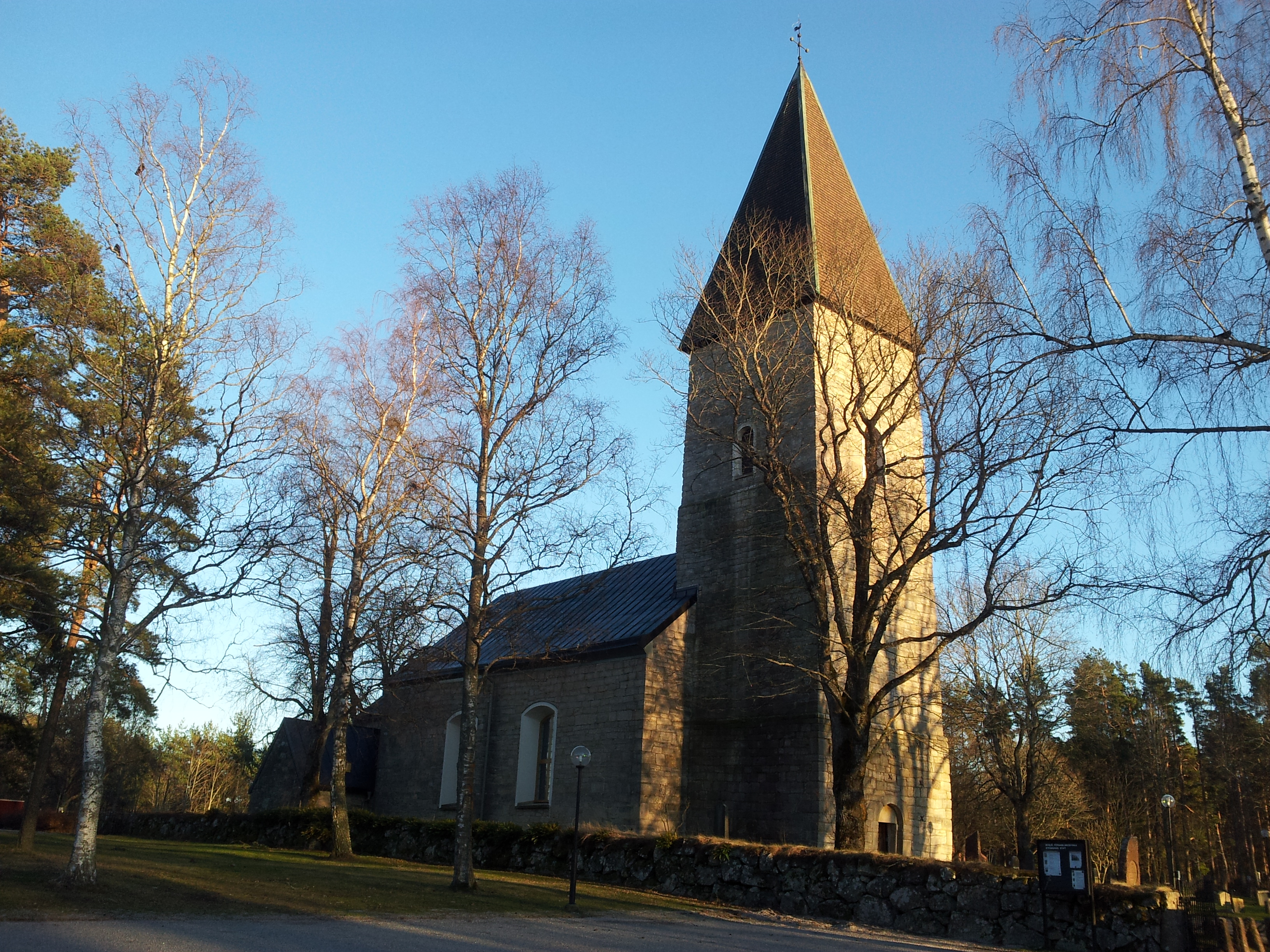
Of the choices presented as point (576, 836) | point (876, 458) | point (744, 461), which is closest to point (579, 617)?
point (744, 461)

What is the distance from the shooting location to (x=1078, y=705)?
29891mm

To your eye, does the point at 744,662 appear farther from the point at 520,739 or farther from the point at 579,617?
the point at 520,739

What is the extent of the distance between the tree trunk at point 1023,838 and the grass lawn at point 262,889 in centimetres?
1543

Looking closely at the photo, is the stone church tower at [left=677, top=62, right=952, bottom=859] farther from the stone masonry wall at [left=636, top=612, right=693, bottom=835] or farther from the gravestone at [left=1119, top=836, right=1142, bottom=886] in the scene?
the gravestone at [left=1119, top=836, right=1142, bottom=886]

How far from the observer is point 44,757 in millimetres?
15891

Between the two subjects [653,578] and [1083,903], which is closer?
[1083,903]

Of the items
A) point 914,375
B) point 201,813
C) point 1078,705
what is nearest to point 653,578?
point 914,375

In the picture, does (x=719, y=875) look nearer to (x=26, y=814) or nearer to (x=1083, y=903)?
(x=1083, y=903)

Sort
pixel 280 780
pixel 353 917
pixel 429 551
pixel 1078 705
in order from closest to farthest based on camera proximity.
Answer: pixel 353 917
pixel 429 551
pixel 1078 705
pixel 280 780

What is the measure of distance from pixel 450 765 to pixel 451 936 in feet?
61.7

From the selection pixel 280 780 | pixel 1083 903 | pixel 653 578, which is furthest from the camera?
pixel 280 780

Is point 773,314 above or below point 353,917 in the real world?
above

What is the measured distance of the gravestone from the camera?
611 inches

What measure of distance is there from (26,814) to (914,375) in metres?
17.9
